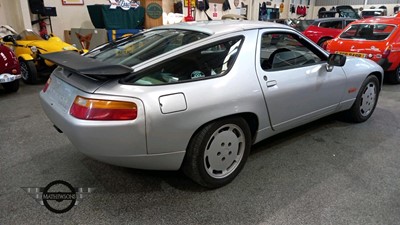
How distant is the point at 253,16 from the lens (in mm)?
13609

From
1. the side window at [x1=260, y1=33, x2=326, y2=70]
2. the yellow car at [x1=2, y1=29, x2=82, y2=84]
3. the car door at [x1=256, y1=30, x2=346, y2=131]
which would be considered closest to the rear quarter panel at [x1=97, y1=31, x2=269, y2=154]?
the car door at [x1=256, y1=30, x2=346, y2=131]

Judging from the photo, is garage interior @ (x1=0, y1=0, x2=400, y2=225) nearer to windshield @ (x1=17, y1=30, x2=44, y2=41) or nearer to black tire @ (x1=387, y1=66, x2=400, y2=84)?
black tire @ (x1=387, y1=66, x2=400, y2=84)

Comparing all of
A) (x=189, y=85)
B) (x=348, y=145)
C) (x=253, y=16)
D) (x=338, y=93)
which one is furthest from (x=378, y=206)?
(x=253, y=16)

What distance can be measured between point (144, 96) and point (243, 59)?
0.87 m

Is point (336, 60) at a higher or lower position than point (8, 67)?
higher

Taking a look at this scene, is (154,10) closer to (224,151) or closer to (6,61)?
(6,61)

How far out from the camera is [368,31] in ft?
19.8

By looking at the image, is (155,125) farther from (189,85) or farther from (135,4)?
(135,4)

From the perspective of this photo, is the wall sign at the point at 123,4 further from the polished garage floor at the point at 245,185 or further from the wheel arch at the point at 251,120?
the wheel arch at the point at 251,120

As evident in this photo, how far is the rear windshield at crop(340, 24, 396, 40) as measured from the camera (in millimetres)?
5777

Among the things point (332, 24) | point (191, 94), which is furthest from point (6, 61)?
point (332, 24)

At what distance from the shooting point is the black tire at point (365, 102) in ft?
11.3

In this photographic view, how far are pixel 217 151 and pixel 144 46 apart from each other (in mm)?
1045

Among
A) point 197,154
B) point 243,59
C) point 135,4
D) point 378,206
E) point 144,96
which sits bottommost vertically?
point 378,206
